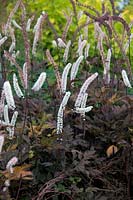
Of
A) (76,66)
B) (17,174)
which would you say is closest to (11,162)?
(17,174)

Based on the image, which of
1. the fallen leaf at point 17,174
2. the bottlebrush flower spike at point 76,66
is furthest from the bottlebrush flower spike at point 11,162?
the bottlebrush flower spike at point 76,66

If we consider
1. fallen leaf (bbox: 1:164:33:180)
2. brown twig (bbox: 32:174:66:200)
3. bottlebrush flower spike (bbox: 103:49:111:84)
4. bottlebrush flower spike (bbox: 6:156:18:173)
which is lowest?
brown twig (bbox: 32:174:66:200)

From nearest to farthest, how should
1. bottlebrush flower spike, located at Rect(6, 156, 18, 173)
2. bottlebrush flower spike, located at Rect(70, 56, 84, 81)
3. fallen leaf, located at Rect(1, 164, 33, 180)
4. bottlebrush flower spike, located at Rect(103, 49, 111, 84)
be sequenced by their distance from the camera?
bottlebrush flower spike, located at Rect(6, 156, 18, 173) → fallen leaf, located at Rect(1, 164, 33, 180) → bottlebrush flower spike, located at Rect(70, 56, 84, 81) → bottlebrush flower spike, located at Rect(103, 49, 111, 84)

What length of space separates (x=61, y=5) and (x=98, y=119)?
3752 mm

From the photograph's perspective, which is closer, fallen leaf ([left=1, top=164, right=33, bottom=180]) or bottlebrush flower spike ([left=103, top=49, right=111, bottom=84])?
fallen leaf ([left=1, top=164, right=33, bottom=180])

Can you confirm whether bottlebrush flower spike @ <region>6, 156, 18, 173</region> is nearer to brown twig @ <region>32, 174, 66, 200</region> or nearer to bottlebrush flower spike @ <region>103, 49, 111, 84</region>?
brown twig @ <region>32, 174, 66, 200</region>

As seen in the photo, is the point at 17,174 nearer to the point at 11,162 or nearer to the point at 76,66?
the point at 11,162

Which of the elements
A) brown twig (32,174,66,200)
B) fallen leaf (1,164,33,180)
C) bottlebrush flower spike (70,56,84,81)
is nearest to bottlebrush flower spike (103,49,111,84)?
bottlebrush flower spike (70,56,84,81)

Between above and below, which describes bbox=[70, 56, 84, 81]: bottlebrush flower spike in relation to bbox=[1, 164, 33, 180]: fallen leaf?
above

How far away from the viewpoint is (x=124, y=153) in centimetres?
274

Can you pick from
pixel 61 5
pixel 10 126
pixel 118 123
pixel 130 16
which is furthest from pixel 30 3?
pixel 10 126

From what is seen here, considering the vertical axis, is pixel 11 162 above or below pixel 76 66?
below

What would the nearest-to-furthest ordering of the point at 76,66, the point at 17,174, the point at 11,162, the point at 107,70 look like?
the point at 11,162 → the point at 17,174 → the point at 76,66 → the point at 107,70

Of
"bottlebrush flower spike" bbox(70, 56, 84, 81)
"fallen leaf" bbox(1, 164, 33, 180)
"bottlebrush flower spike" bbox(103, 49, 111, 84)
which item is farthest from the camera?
"bottlebrush flower spike" bbox(103, 49, 111, 84)
